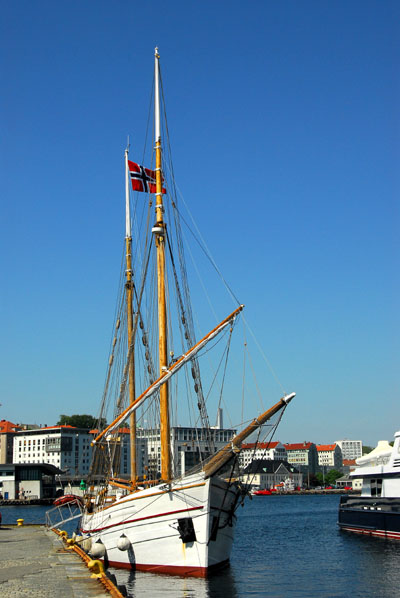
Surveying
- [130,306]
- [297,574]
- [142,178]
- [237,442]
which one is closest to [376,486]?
[297,574]

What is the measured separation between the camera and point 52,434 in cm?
19150

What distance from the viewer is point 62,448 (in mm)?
186625

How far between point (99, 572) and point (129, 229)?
31.0 metres

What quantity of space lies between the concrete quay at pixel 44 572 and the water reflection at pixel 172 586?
7.75 ft

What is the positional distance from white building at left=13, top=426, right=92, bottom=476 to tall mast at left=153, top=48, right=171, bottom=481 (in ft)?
520

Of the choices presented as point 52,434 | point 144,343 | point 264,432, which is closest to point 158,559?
point 264,432

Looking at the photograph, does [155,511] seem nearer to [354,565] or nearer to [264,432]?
[264,432]

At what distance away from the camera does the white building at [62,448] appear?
188 meters

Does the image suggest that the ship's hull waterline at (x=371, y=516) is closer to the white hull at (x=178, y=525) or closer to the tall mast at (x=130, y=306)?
the tall mast at (x=130, y=306)

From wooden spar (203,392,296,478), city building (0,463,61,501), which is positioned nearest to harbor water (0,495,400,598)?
wooden spar (203,392,296,478)

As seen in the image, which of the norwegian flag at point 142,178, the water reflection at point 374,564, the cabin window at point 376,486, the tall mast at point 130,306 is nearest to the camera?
the water reflection at point 374,564

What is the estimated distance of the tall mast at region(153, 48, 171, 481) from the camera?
105 ft

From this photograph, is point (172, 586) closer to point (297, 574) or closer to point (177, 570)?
point (177, 570)

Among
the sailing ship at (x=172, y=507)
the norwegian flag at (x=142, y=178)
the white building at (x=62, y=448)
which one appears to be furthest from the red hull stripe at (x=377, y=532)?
the white building at (x=62, y=448)
